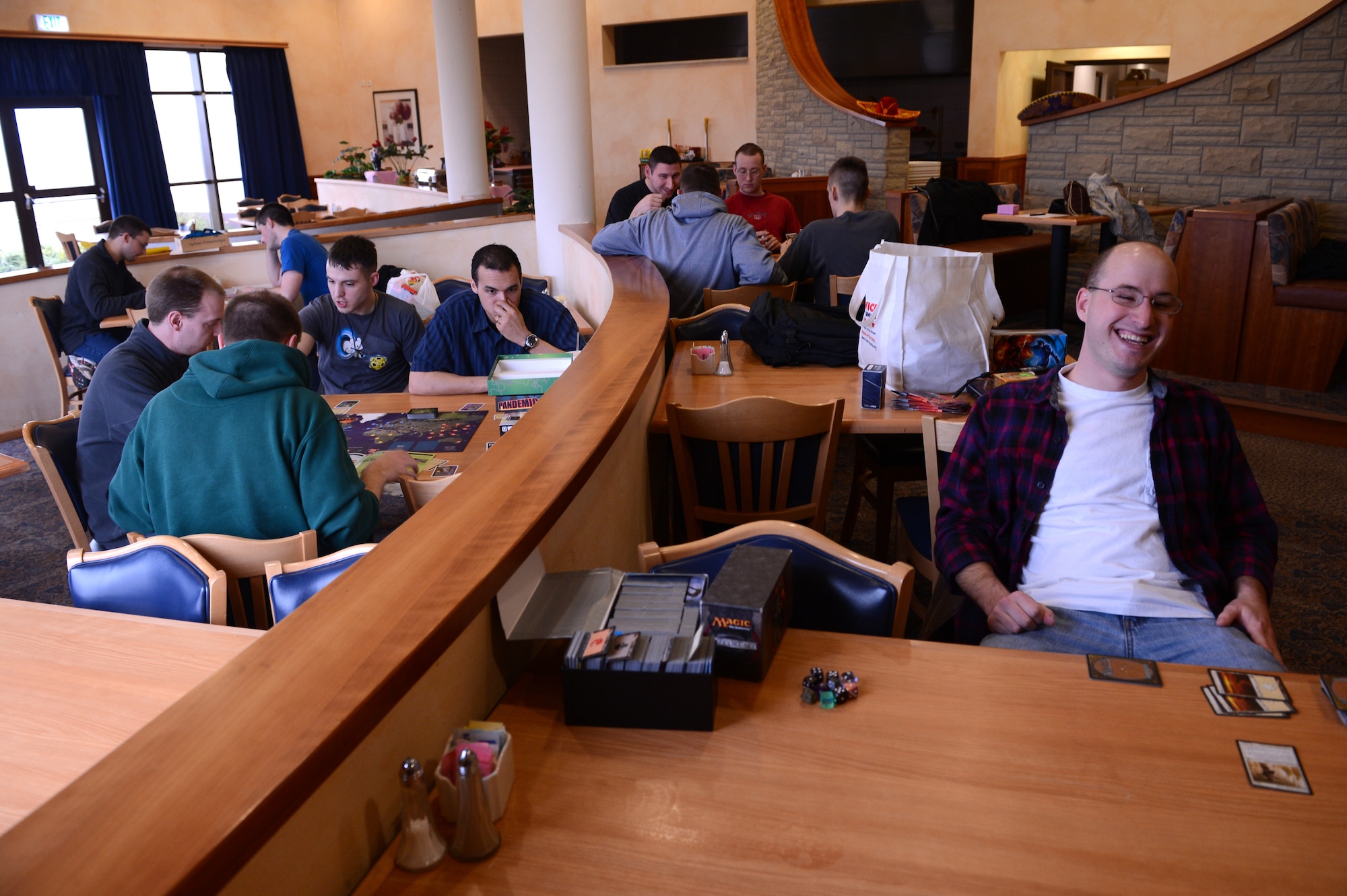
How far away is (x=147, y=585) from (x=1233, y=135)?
305 inches

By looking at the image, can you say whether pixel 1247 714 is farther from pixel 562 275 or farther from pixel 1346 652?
pixel 562 275

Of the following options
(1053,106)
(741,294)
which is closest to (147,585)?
(741,294)

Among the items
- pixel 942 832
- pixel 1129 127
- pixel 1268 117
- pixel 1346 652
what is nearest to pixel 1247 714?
pixel 942 832

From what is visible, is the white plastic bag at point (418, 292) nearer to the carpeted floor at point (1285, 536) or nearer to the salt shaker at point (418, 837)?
the carpeted floor at point (1285, 536)

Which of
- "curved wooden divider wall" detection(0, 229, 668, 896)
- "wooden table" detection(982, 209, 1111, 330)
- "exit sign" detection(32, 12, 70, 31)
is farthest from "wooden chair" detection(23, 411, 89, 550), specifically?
"exit sign" detection(32, 12, 70, 31)

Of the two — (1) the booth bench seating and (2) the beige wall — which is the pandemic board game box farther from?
(2) the beige wall

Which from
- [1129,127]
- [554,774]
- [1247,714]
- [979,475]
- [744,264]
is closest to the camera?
[554,774]

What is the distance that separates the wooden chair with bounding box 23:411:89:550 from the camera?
9.46 ft

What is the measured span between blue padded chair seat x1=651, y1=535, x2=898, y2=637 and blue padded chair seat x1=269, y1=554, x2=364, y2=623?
2.07ft

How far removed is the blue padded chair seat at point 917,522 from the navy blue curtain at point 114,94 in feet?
41.1

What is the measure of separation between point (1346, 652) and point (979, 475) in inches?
62.5

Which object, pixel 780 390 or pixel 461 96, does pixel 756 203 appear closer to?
pixel 780 390

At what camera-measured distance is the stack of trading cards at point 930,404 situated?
295cm

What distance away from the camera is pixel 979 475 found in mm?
2186
